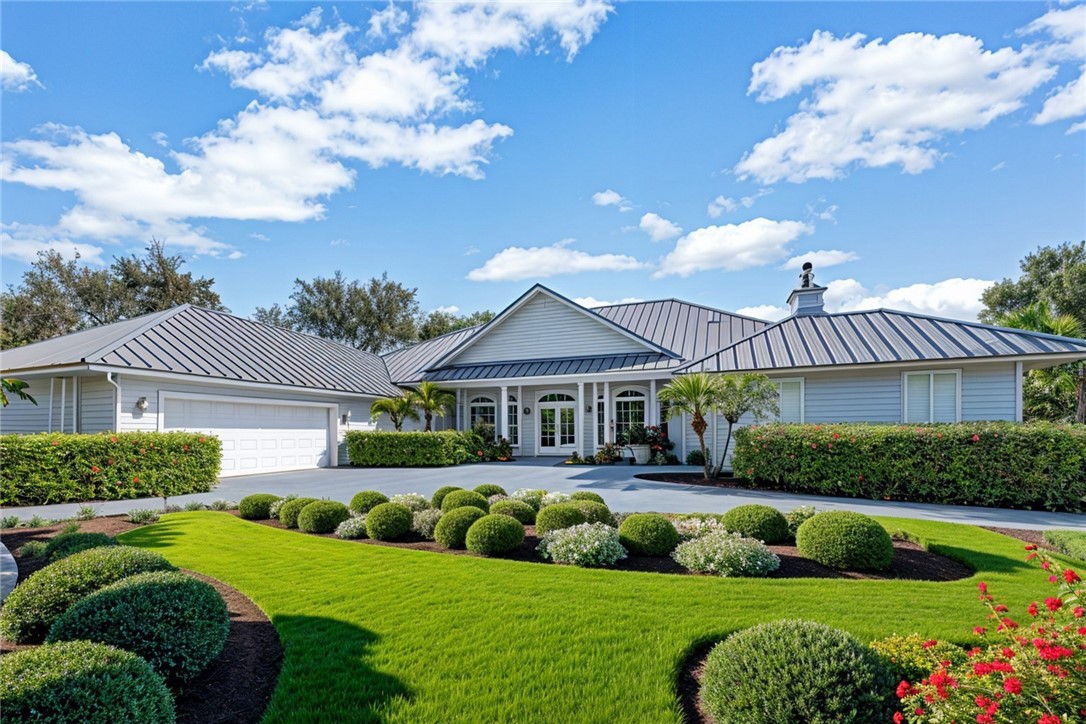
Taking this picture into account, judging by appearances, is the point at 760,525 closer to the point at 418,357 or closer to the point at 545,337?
the point at 545,337

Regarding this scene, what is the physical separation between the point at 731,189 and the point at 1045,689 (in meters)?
13.5

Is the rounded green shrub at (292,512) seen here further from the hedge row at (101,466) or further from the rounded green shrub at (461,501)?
the hedge row at (101,466)

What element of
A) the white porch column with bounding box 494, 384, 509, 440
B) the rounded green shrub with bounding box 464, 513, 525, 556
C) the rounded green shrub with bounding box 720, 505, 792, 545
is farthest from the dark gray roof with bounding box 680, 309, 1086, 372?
the rounded green shrub with bounding box 464, 513, 525, 556

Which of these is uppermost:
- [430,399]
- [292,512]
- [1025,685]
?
[430,399]

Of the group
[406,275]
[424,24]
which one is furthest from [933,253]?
[406,275]

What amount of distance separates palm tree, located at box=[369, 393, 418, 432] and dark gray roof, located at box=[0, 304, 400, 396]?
58cm

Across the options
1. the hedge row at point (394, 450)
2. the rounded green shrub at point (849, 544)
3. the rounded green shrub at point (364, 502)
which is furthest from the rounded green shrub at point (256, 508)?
the hedge row at point (394, 450)

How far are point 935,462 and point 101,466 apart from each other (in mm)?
17629

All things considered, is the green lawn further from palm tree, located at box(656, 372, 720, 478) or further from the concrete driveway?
palm tree, located at box(656, 372, 720, 478)

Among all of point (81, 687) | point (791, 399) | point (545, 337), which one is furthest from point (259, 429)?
point (791, 399)

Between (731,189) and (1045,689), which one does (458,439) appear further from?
(1045,689)

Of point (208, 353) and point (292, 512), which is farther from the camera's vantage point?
point (208, 353)

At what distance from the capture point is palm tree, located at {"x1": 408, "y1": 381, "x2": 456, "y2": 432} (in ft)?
66.8

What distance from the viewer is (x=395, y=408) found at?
65.8 ft
